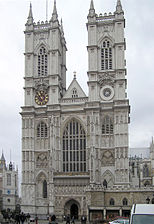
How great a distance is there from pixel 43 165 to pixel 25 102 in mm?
10661

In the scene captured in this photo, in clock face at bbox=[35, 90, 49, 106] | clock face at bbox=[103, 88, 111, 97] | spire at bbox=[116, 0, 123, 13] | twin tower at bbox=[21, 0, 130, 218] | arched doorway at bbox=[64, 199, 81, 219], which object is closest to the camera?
arched doorway at bbox=[64, 199, 81, 219]

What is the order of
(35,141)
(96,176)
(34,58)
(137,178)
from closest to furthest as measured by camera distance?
(96,176)
(35,141)
(34,58)
(137,178)

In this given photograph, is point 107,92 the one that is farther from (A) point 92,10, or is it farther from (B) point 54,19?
(B) point 54,19

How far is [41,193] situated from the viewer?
5619 cm

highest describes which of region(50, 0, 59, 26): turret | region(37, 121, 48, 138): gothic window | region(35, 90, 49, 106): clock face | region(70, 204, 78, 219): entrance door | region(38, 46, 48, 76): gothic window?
region(50, 0, 59, 26): turret

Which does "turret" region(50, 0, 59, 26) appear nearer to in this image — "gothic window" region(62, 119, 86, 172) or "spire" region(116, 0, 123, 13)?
"spire" region(116, 0, 123, 13)

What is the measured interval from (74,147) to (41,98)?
9.87 meters

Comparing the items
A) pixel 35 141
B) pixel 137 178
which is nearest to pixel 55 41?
pixel 35 141

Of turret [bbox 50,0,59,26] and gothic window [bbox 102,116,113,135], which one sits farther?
turret [bbox 50,0,59,26]

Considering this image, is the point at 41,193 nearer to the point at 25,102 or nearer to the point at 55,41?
the point at 25,102

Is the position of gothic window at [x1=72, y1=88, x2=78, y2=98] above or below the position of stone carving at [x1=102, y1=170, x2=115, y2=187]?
above

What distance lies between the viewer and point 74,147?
186 ft

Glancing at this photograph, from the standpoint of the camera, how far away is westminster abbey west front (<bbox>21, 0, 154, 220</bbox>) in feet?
175

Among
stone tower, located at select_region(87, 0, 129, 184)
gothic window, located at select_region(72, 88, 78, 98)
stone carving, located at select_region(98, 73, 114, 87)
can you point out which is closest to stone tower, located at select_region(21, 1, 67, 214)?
gothic window, located at select_region(72, 88, 78, 98)
